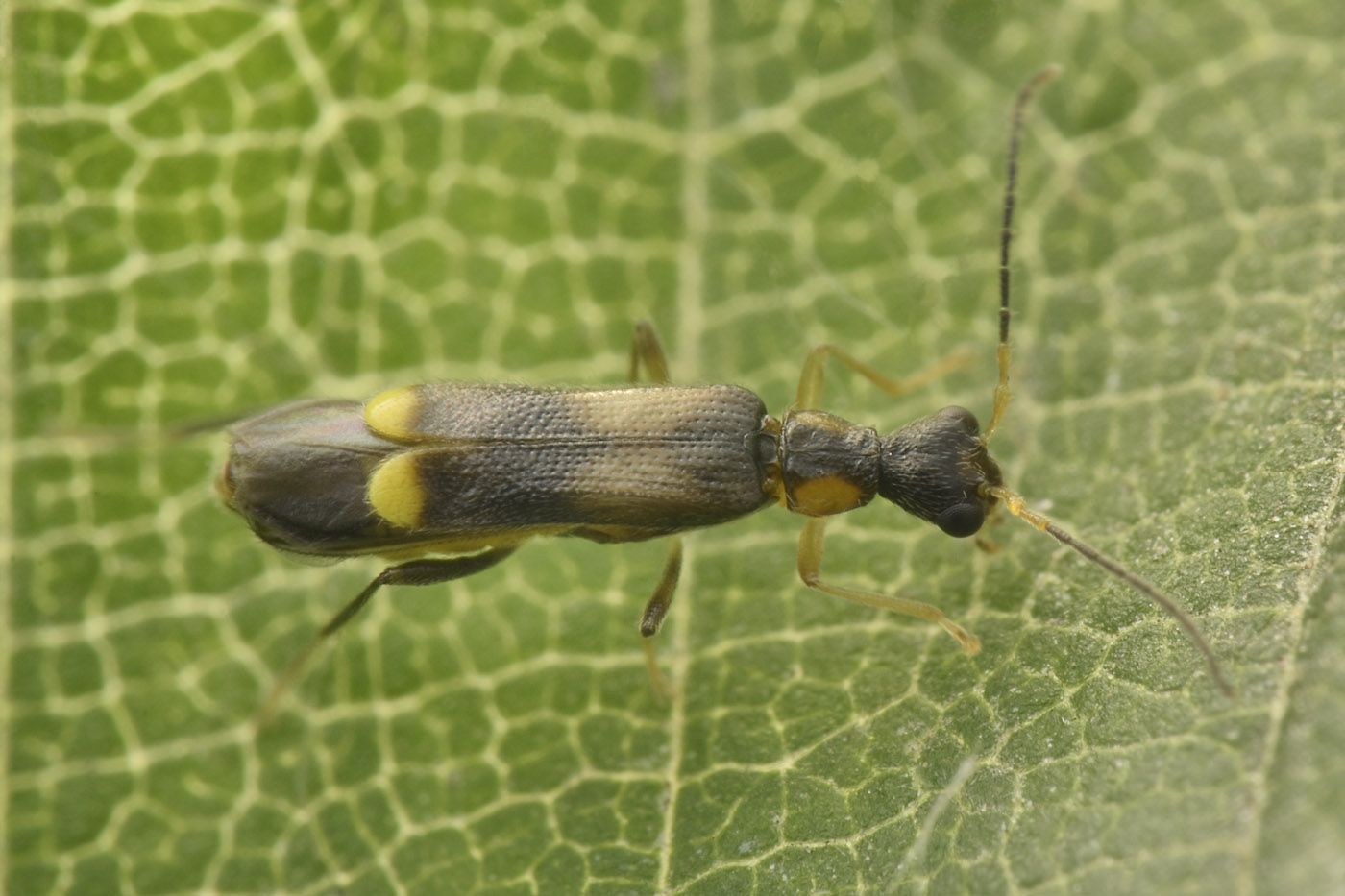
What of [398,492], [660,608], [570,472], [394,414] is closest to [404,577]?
[398,492]

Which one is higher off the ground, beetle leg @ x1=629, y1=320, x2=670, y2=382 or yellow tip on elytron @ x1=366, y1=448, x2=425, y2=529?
beetle leg @ x1=629, y1=320, x2=670, y2=382

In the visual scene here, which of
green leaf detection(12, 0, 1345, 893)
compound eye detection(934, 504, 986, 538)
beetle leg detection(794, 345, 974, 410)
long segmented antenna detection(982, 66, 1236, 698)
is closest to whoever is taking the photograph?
long segmented antenna detection(982, 66, 1236, 698)

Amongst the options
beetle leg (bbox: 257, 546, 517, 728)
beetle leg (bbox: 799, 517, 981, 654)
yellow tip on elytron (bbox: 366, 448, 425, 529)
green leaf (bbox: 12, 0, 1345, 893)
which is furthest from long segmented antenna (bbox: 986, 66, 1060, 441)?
yellow tip on elytron (bbox: 366, 448, 425, 529)

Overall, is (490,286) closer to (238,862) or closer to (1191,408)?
(238,862)

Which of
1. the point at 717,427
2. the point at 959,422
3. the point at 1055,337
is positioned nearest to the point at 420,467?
the point at 717,427

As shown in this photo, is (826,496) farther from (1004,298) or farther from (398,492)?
(398,492)

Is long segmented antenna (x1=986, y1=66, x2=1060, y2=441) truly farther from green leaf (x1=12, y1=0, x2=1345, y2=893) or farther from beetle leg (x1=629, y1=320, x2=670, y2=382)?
beetle leg (x1=629, y1=320, x2=670, y2=382)

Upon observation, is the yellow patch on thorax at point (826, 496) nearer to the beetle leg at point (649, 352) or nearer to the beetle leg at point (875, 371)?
the beetle leg at point (875, 371)

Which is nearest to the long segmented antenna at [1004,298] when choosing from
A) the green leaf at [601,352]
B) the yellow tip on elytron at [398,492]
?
the green leaf at [601,352]
